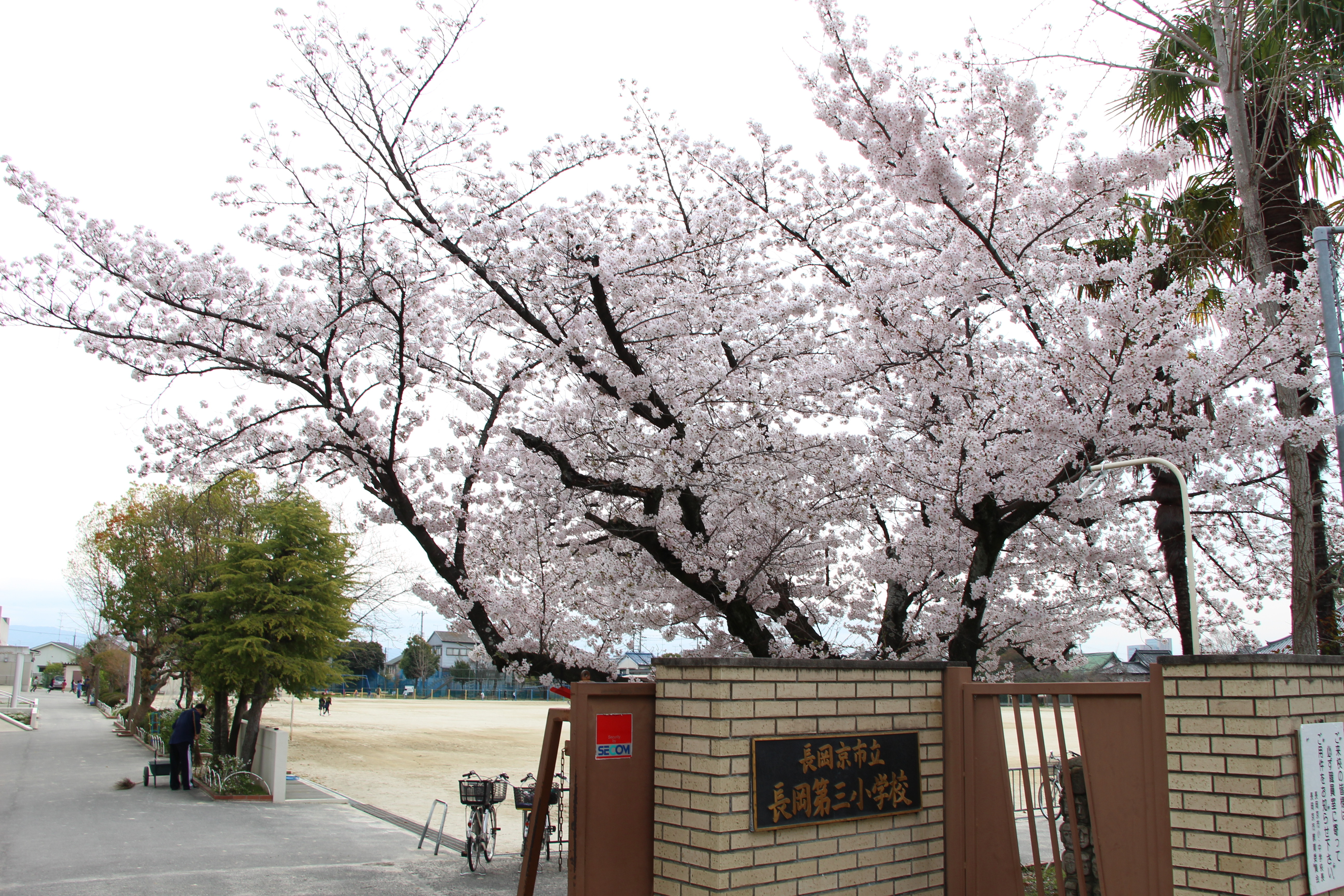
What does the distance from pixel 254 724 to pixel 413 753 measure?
29.2 ft

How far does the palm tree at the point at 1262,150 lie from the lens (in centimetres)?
756

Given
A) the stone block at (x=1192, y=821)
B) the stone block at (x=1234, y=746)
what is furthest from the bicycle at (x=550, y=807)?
the stone block at (x=1234, y=746)

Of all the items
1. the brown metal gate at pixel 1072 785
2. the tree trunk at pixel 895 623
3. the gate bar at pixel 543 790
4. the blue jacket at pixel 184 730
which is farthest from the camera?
the blue jacket at pixel 184 730

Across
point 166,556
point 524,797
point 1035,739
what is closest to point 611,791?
point 524,797

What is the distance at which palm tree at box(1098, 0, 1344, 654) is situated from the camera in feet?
24.8

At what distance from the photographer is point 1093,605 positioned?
31.4 ft

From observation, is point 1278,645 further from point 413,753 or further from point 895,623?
point 413,753

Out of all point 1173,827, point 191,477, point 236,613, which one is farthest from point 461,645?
point 1173,827

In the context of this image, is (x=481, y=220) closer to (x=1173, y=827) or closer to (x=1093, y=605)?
(x=1173, y=827)

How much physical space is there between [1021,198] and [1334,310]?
2918mm

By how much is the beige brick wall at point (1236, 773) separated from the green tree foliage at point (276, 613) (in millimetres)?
16275

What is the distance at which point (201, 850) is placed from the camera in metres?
10.5

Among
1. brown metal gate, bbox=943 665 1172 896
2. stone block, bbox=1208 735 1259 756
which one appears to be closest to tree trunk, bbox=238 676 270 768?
brown metal gate, bbox=943 665 1172 896

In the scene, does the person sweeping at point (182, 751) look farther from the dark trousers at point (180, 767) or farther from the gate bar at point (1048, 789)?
the gate bar at point (1048, 789)
